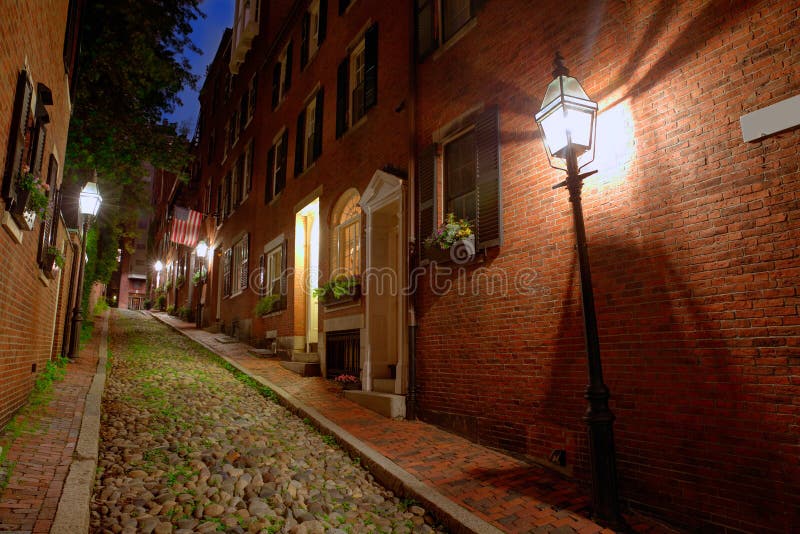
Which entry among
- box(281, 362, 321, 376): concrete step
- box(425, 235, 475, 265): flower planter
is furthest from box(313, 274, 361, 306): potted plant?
box(425, 235, 475, 265): flower planter

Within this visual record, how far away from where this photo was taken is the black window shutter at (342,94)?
11055 millimetres

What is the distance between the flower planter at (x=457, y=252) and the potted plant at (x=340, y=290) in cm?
264

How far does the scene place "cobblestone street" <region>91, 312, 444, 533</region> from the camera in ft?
12.8

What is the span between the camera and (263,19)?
17.5 m

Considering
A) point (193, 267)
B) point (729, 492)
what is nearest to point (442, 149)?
point (729, 492)

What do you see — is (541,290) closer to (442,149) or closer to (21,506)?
(442,149)

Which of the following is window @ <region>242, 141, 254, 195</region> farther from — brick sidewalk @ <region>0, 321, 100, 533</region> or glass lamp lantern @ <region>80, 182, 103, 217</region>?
brick sidewalk @ <region>0, 321, 100, 533</region>

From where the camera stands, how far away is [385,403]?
7.45 m

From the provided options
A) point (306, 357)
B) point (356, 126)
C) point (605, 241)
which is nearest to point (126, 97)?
point (356, 126)

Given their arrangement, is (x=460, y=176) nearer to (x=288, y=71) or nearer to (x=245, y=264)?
(x=288, y=71)

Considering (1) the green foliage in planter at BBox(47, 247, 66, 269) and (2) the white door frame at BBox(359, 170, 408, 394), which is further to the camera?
(2) the white door frame at BBox(359, 170, 408, 394)

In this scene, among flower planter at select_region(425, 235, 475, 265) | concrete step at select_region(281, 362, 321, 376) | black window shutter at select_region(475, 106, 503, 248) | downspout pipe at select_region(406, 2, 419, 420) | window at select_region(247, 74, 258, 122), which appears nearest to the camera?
black window shutter at select_region(475, 106, 503, 248)

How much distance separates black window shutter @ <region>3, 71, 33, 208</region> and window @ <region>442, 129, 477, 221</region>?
4947 millimetres

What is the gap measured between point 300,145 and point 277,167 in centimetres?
218
